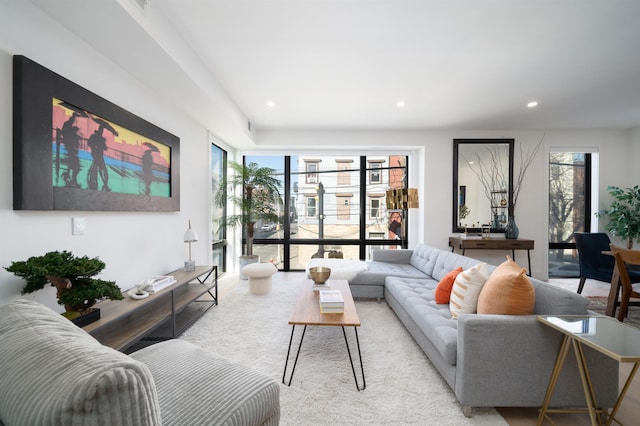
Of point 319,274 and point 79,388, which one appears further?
point 319,274

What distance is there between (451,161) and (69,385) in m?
5.31

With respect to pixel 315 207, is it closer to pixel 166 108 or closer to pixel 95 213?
pixel 166 108

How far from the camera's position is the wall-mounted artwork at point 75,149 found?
1.52 meters

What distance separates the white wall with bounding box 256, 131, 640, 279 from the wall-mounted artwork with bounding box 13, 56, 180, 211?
256 cm

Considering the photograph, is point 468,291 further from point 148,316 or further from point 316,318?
point 148,316

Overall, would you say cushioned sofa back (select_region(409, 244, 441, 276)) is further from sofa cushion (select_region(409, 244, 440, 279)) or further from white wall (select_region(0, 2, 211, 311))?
white wall (select_region(0, 2, 211, 311))

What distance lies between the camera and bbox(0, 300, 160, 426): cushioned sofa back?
0.55 meters

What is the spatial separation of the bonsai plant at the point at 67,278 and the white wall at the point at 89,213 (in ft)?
0.63

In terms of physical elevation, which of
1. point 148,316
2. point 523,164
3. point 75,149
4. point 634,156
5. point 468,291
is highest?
point 634,156

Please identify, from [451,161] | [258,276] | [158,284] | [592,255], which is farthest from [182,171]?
[592,255]

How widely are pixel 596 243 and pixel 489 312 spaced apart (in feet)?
11.3

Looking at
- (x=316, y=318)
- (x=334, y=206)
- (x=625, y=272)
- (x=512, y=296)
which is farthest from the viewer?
(x=334, y=206)

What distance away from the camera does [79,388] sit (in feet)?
1.82

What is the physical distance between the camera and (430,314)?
2.14 metres
